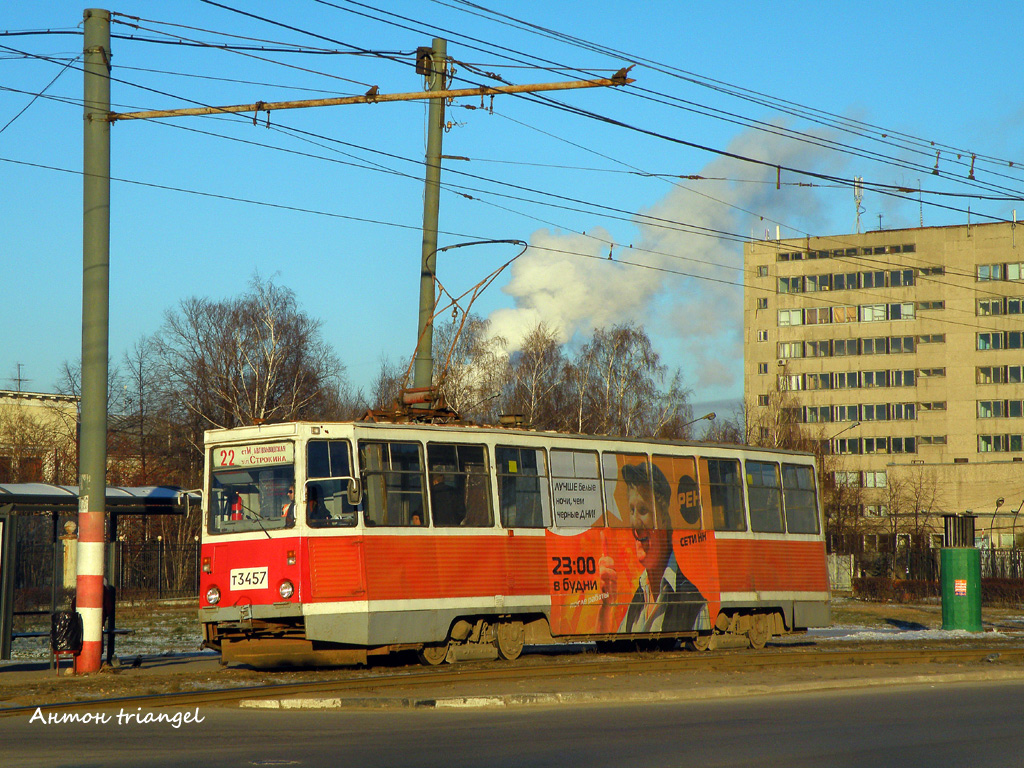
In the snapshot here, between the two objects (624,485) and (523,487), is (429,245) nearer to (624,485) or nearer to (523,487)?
(523,487)

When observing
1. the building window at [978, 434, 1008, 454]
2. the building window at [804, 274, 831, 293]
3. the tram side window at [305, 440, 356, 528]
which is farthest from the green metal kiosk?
the building window at [804, 274, 831, 293]

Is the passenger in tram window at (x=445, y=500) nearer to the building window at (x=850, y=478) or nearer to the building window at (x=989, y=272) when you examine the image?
the building window at (x=850, y=478)

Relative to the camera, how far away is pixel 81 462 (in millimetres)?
16266

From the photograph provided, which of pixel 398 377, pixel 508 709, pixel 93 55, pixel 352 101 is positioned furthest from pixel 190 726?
pixel 398 377

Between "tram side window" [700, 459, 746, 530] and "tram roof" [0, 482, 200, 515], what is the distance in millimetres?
8138

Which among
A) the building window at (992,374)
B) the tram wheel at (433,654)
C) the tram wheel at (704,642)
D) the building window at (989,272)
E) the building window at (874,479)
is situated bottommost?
the tram wheel at (704,642)

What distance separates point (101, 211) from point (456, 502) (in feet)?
19.8

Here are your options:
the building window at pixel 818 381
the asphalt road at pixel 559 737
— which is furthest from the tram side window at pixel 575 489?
the building window at pixel 818 381

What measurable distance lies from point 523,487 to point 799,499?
6711 millimetres

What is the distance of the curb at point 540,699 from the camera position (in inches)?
484

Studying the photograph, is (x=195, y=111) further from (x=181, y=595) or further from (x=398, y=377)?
(x=398, y=377)

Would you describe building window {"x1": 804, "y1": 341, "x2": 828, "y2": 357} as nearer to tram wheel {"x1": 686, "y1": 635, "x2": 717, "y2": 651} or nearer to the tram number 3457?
tram wheel {"x1": 686, "y1": 635, "x2": 717, "y2": 651}

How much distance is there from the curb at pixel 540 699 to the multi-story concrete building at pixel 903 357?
64.8m

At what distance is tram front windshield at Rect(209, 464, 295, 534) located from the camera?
1579cm
